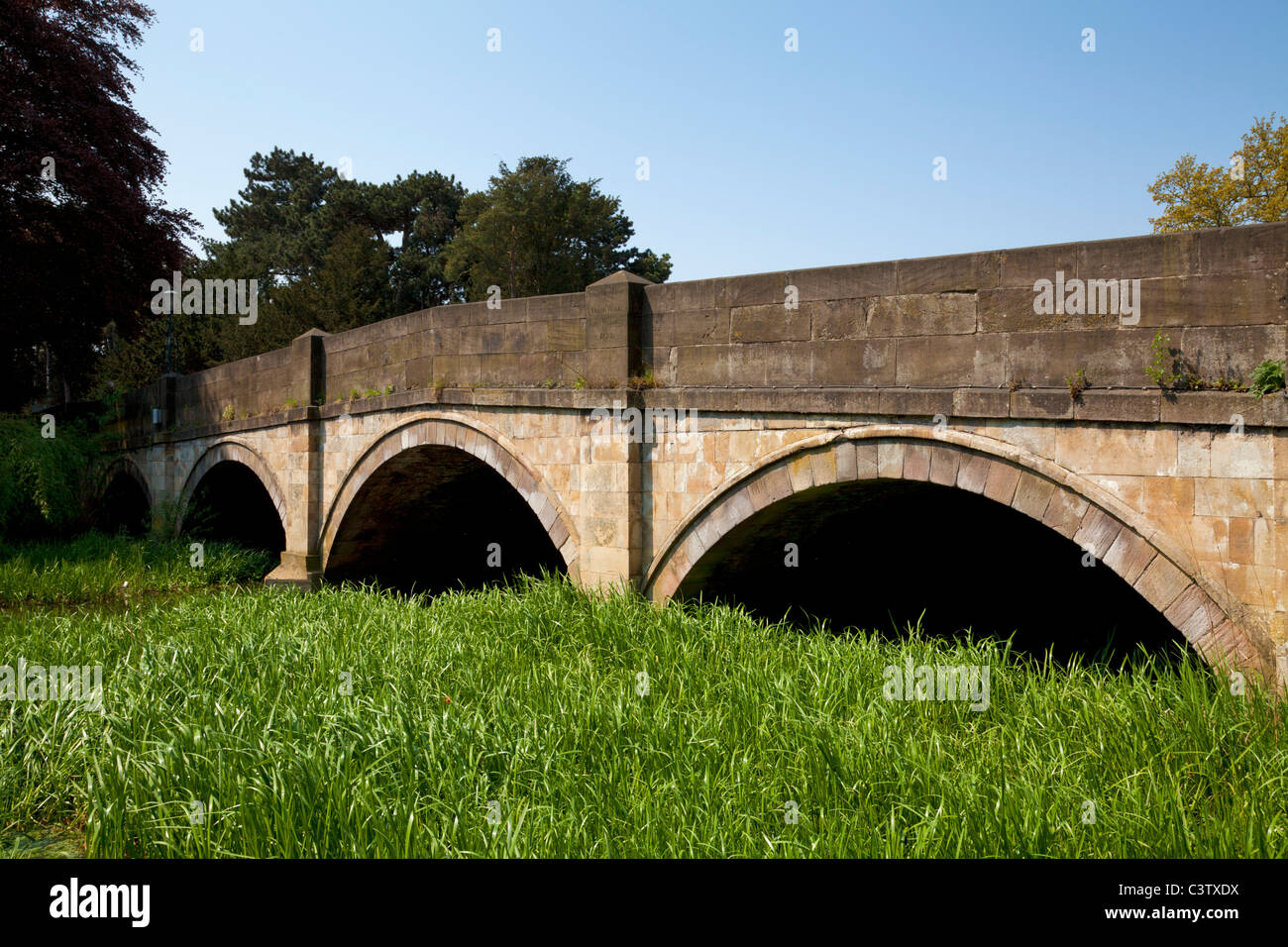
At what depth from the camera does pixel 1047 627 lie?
8.65m

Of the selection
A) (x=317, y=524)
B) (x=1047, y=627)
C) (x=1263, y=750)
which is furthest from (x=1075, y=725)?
(x=317, y=524)

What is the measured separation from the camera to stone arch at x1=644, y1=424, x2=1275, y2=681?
474 centimetres

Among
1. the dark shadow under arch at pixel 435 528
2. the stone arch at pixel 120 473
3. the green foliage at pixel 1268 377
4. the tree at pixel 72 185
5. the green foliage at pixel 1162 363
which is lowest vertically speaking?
the dark shadow under arch at pixel 435 528

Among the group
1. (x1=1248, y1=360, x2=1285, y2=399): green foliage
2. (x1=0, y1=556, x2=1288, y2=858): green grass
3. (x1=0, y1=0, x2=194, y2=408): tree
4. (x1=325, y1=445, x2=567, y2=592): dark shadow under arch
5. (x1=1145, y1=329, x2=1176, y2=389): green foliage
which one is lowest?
(x1=0, y1=556, x2=1288, y2=858): green grass

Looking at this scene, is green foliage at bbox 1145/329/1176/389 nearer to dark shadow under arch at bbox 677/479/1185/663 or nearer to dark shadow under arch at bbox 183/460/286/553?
dark shadow under arch at bbox 677/479/1185/663

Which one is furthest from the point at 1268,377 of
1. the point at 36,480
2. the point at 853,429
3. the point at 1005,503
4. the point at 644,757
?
the point at 36,480

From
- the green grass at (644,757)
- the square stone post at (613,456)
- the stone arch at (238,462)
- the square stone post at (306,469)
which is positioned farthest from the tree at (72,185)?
the green grass at (644,757)

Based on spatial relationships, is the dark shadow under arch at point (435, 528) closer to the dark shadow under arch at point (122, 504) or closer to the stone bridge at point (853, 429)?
the stone bridge at point (853, 429)

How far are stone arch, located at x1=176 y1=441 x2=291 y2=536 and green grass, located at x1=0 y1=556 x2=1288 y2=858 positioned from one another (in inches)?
252

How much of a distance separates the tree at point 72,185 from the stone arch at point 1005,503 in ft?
39.3

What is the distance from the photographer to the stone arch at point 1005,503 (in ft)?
15.6

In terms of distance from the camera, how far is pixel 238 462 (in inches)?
561

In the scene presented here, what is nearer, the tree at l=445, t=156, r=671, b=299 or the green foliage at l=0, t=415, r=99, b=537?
the green foliage at l=0, t=415, r=99, b=537

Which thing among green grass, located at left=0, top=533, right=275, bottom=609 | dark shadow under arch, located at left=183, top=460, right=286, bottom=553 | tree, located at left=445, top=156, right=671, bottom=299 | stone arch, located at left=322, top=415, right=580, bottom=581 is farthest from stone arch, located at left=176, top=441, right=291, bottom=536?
tree, located at left=445, top=156, right=671, bottom=299
